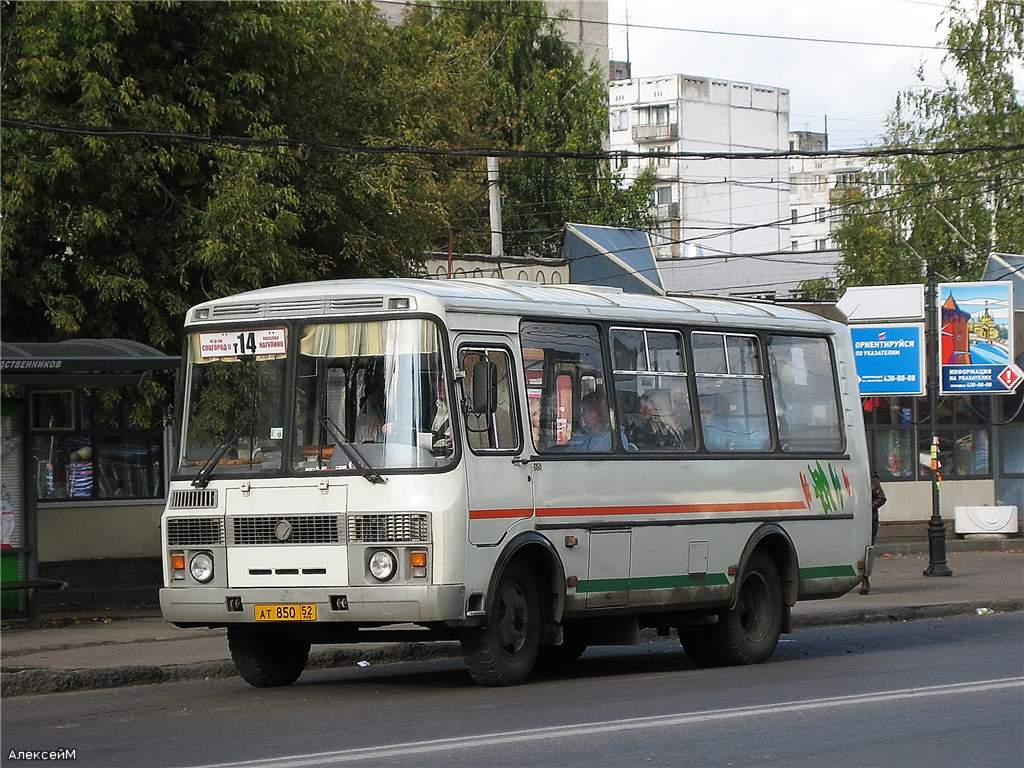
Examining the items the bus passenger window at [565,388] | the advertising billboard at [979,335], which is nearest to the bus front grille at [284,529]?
the bus passenger window at [565,388]

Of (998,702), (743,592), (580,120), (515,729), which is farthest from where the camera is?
(580,120)

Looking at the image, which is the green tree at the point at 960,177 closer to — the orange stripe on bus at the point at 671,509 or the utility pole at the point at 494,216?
the utility pole at the point at 494,216

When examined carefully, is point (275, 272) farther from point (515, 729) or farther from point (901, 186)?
point (901, 186)

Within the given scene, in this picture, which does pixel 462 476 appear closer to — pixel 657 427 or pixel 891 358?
pixel 657 427

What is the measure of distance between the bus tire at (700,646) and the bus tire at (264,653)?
3.58m

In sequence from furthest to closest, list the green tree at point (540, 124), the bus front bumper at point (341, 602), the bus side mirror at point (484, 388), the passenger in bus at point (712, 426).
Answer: the green tree at point (540, 124) < the passenger in bus at point (712, 426) < the bus side mirror at point (484, 388) < the bus front bumper at point (341, 602)

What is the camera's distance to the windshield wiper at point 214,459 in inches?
512

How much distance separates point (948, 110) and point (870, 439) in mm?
24782

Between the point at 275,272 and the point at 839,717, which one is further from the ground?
the point at 275,272

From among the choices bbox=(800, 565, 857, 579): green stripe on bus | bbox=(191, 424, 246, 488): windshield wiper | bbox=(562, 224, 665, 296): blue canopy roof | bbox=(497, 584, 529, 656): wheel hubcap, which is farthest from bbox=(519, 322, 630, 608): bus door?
bbox=(562, 224, 665, 296): blue canopy roof

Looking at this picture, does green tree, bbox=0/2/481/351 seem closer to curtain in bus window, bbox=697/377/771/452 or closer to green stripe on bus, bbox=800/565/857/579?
curtain in bus window, bbox=697/377/771/452

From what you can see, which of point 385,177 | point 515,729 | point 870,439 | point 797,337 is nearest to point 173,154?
point 385,177

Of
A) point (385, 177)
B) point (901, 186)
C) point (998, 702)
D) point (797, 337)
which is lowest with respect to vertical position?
point (998, 702)

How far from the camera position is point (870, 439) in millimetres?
38312
